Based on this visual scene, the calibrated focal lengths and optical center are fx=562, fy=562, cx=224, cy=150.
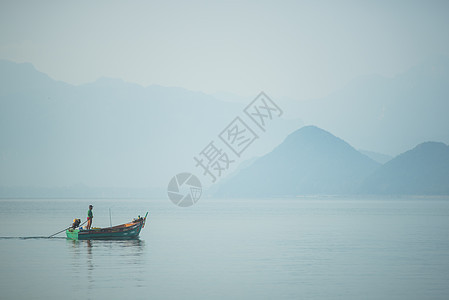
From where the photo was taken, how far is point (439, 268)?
33.4m

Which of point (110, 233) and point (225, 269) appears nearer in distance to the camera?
point (225, 269)

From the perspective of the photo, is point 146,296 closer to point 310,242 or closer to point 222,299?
point 222,299

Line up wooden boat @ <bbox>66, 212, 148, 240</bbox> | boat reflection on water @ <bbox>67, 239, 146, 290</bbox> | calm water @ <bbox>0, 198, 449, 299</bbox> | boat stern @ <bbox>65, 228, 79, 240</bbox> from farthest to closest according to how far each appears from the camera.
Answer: boat stern @ <bbox>65, 228, 79, 240</bbox>, wooden boat @ <bbox>66, 212, 148, 240</bbox>, boat reflection on water @ <bbox>67, 239, 146, 290</bbox>, calm water @ <bbox>0, 198, 449, 299</bbox>

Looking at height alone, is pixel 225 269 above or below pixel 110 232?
below

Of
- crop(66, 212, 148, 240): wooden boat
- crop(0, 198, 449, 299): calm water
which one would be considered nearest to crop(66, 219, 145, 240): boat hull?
crop(66, 212, 148, 240): wooden boat

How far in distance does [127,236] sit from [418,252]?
2572 cm

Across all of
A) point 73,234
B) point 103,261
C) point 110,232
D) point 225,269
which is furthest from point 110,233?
point 225,269

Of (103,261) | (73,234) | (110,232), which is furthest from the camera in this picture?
(73,234)

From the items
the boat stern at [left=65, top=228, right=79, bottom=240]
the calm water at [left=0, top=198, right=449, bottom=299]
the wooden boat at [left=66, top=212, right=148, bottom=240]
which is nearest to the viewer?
the calm water at [left=0, top=198, right=449, bottom=299]

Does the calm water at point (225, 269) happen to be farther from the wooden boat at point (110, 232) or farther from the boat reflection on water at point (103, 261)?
the wooden boat at point (110, 232)

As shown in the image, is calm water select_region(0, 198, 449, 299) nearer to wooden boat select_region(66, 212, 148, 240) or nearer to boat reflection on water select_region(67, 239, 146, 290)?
boat reflection on water select_region(67, 239, 146, 290)

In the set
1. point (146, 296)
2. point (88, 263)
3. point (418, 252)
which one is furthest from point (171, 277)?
point (418, 252)

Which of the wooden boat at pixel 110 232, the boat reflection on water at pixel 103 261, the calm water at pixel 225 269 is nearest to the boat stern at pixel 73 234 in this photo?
the wooden boat at pixel 110 232

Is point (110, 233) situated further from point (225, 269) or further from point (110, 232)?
point (225, 269)
